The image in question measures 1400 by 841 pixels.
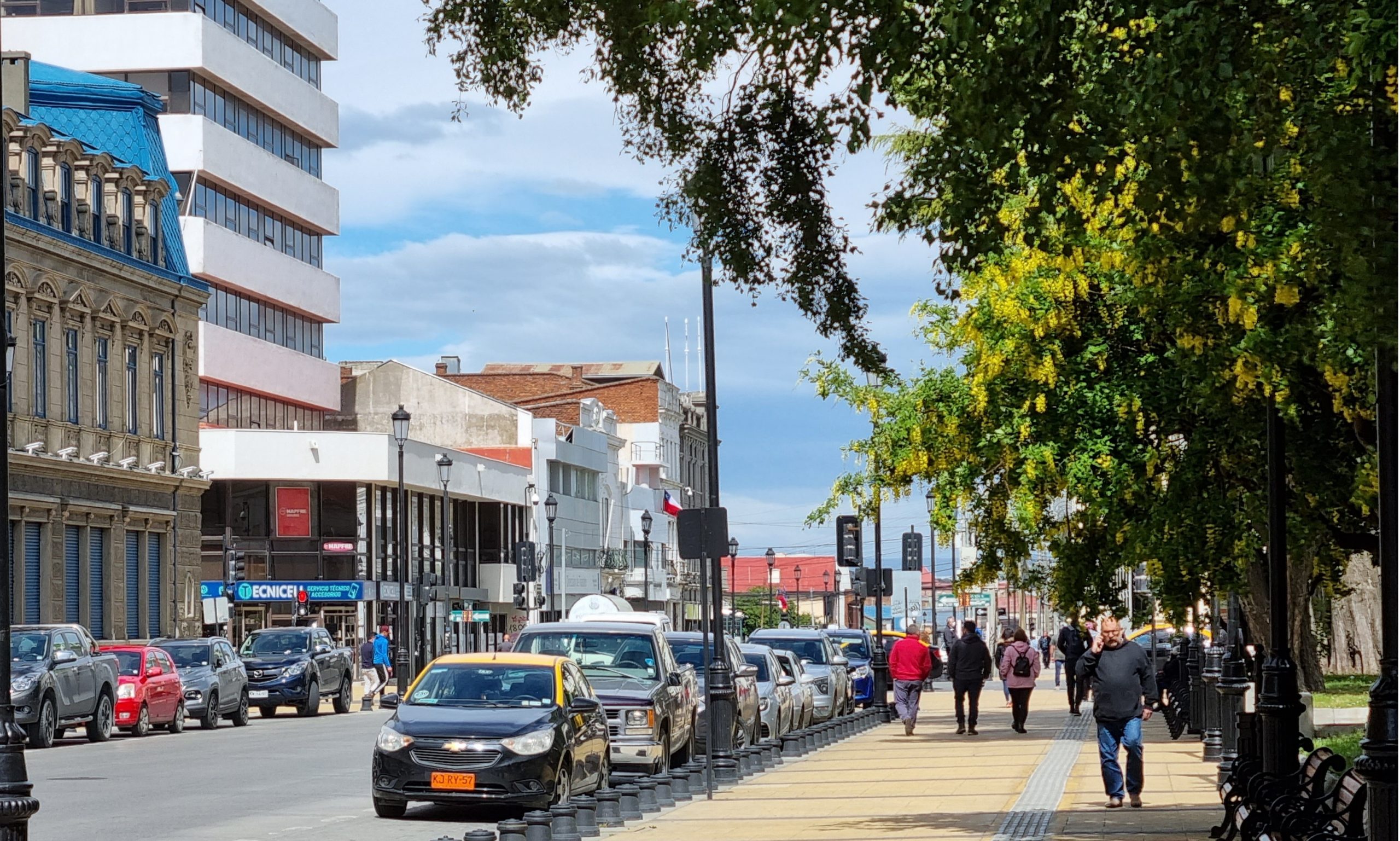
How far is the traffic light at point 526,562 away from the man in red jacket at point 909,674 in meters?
41.3

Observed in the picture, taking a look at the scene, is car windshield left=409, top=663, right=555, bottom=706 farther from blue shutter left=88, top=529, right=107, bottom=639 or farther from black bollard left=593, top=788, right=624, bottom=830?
blue shutter left=88, top=529, right=107, bottom=639

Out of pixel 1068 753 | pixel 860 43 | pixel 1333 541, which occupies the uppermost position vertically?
pixel 860 43

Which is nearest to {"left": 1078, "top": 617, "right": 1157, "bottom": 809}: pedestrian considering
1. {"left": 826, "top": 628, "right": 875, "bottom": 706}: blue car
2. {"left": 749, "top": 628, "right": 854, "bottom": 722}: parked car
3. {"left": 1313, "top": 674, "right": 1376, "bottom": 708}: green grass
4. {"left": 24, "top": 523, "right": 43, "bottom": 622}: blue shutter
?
{"left": 1313, "top": 674, "right": 1376, "bottom": 708}: green grass

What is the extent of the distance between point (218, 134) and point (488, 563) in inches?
969

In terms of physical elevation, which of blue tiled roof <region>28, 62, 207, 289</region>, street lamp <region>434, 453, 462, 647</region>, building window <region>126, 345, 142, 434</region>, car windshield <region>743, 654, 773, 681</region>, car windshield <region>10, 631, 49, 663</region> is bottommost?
car windshield <region>743, 654, 773, 681</region>

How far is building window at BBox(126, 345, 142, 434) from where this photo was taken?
58.0 metres

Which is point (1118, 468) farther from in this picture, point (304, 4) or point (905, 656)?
point (304, 4)

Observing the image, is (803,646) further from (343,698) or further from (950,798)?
(950,798)

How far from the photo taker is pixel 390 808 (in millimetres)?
20375

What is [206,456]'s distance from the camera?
7506 cm

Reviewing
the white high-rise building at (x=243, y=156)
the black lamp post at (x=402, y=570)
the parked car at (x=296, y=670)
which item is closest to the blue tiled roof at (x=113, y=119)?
the black lamp post at (x=402, y=570)

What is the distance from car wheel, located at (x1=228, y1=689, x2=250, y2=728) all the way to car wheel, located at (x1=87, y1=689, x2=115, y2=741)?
5850mm

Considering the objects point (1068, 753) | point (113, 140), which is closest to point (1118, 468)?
point (1068, 753)

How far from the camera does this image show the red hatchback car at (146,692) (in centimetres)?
3800
